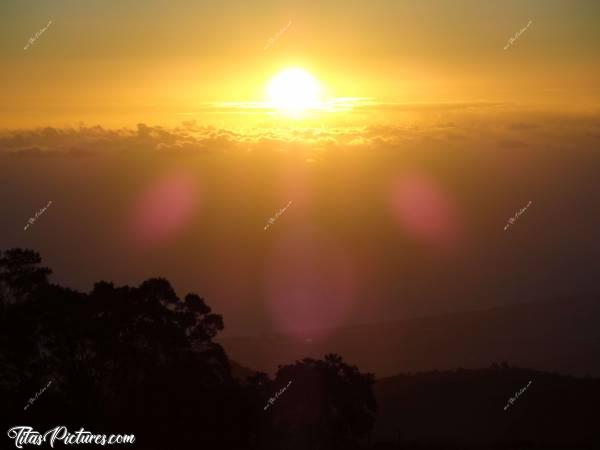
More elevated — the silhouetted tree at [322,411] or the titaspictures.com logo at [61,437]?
the silhouetted tree at [322,411]

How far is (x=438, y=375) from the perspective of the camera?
83562mm

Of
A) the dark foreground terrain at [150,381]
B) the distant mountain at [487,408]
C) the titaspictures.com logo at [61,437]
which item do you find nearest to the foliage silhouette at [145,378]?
the dark foreground terrain at [150,381]

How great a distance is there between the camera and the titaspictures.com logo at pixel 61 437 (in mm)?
42156

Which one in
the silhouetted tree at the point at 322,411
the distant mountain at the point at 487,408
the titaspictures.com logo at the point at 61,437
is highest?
the distant mountain at the point at 487,408

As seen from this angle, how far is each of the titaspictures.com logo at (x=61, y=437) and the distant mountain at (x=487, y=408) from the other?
73.2 ft

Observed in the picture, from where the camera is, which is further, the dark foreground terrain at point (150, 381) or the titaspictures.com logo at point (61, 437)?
the dark foreground terrain at point (150, 381)

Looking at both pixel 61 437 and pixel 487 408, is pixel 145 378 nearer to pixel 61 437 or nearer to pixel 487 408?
pixel 61 437

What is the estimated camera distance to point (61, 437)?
1708 inches

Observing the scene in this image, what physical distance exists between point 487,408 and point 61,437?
40789mm

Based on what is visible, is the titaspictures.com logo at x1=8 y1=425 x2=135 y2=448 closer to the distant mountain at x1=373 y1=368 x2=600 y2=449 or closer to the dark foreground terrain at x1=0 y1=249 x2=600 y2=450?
the dark foreground terrain at x1=0 y1=249 x2=600 y2=450

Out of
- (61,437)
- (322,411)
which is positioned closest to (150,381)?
(61,437)

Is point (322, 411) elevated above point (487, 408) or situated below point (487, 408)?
below

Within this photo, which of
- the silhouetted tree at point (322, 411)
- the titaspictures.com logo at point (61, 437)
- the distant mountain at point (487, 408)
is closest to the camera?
the titaspictures.com logo at point (61, 437)

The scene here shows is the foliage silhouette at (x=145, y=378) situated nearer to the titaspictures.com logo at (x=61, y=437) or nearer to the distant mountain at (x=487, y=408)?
the titaspictures.com logo at (x=61, y=437)
